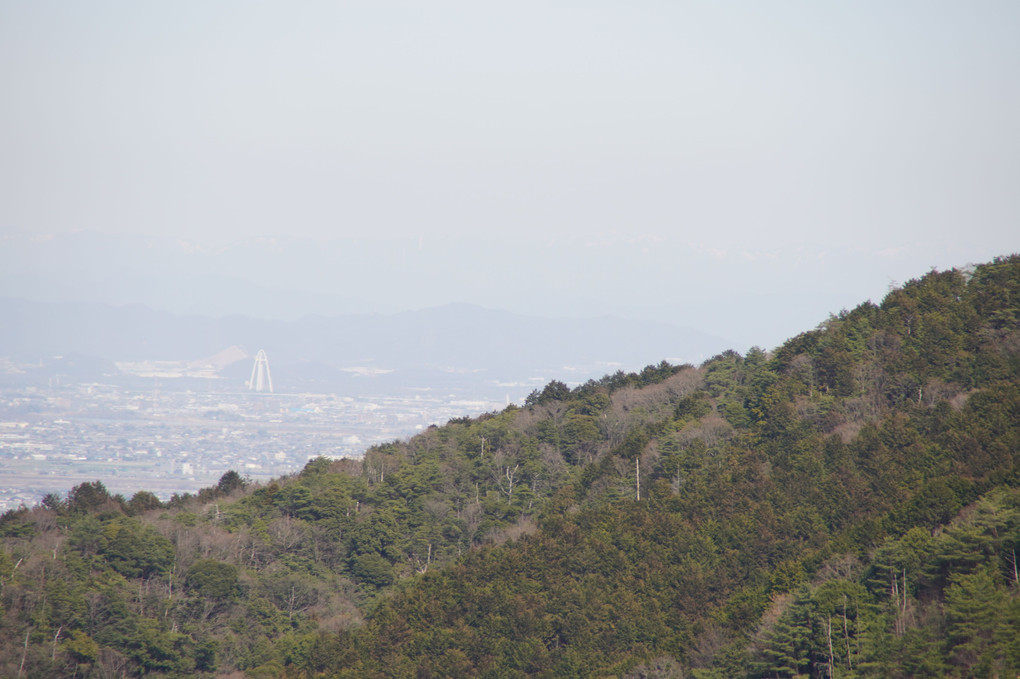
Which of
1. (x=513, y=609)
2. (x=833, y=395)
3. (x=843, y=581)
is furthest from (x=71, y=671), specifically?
(x=833, y=395)

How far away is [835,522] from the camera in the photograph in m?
42.0

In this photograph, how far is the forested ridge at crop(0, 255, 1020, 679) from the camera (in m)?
31.7

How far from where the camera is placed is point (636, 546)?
43.8m

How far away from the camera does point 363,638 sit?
40688mm

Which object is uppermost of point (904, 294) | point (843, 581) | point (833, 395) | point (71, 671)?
point (904, 294)

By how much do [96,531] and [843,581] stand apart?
29.9 metres

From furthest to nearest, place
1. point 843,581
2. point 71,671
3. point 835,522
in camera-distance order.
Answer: point 835,522, point 71,671, point 843,581

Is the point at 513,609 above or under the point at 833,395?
under

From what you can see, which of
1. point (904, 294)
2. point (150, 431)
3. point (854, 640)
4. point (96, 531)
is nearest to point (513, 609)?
point (854, 640)

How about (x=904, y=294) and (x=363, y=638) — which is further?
(x=904, y=294)

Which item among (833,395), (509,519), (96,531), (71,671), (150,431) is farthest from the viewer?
(150,431)

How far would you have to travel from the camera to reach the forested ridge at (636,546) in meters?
31.7

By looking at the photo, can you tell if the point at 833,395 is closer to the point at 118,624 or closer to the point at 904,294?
the point at 904,294

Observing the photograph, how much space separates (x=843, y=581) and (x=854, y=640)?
241 cm
